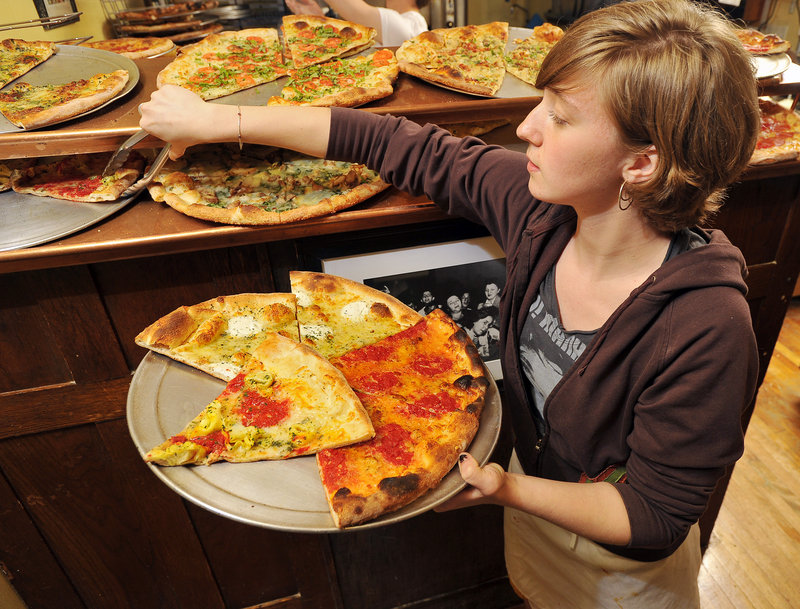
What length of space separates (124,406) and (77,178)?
81 cm

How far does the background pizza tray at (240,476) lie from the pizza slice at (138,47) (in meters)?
2.36

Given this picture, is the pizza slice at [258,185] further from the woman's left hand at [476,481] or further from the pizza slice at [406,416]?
the woman's left hand at [476,481]

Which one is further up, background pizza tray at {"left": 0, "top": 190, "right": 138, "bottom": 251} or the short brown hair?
the short brown hair

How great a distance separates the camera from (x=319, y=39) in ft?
8.41

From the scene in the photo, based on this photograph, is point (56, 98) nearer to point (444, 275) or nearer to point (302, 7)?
point (444, 275)

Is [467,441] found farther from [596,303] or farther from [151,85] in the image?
[151,85]

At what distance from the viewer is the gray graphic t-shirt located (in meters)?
1.46

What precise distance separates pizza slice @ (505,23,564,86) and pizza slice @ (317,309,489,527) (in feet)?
3.90

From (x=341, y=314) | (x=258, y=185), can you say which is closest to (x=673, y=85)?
(x=341, y=314)

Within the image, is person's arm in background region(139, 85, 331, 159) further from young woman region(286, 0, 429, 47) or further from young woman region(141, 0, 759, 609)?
young woman region(286, 0, 429, 47)

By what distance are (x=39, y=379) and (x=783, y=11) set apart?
5414 mm

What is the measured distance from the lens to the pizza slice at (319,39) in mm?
2393

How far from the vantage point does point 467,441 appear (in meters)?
1.34

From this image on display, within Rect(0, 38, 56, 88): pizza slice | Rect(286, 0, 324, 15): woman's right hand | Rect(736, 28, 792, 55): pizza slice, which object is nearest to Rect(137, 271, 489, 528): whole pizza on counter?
Rect(0, 38, 56, 88): pizza slice
